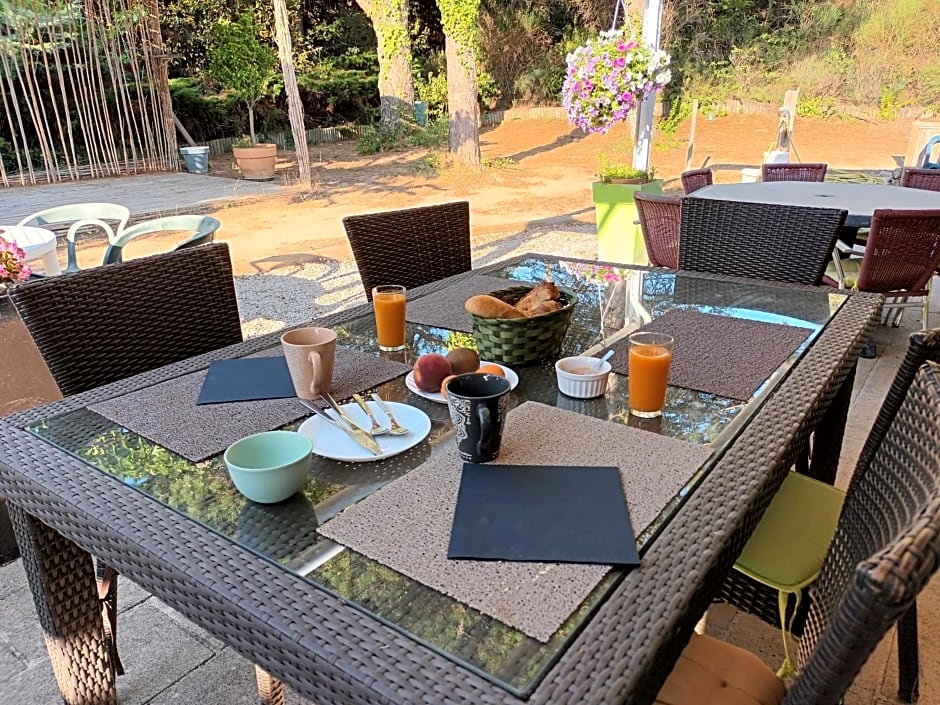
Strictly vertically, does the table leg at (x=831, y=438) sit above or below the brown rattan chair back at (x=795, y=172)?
below

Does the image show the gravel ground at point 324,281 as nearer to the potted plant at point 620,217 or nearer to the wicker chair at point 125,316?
the potted plant at point 620,217

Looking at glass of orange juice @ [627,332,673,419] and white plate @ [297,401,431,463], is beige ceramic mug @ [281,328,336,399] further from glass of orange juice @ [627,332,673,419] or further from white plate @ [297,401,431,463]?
glass of orange juice @ [627,332,673,419]

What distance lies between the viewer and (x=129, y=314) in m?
1.55

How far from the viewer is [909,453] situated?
907mm

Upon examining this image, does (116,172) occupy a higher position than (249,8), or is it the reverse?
(249,8)

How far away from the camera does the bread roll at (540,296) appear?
139 centimetres

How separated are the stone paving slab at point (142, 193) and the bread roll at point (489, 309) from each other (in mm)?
6220

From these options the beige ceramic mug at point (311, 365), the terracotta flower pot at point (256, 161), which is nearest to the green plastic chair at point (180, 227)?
the beige ceramic mug at point (311, 365)

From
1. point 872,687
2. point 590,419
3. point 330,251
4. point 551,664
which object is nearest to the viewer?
point 551,664

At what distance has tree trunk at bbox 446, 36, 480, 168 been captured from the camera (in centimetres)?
912

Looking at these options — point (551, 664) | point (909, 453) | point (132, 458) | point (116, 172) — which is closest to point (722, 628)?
point (909, 453)

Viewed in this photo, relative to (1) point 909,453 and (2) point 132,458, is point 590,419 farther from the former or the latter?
(2) point 132,458

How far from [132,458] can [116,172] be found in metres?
9.19

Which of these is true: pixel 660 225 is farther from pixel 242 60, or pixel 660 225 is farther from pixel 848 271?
pixel 242 60
